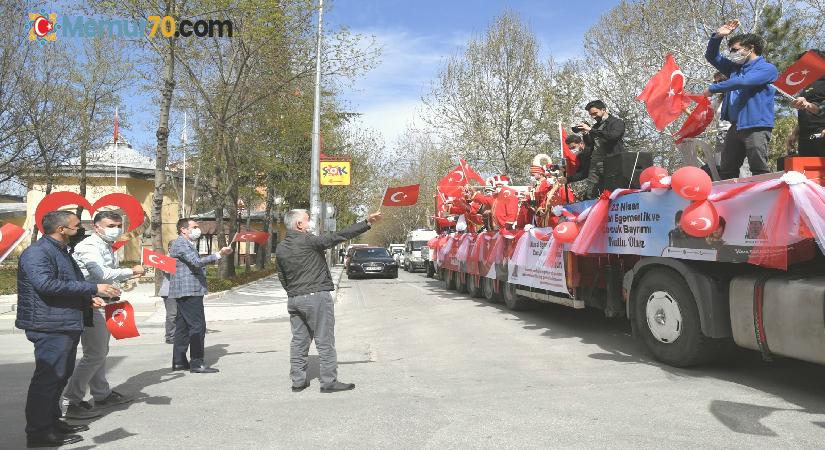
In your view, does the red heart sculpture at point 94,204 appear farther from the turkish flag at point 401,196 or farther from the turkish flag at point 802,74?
the turkish flag at point 802,74

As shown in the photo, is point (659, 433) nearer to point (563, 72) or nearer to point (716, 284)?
point (716, 284)

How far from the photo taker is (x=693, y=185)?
19.2 feet

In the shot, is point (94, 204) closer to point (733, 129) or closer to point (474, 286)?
point (733, 129)

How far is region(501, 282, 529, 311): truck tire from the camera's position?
12.3 metres

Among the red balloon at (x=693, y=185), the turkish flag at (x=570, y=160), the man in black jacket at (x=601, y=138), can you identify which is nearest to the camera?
the red balloon at (x=693, y=185)

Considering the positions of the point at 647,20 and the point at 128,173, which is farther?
the point at 128,173

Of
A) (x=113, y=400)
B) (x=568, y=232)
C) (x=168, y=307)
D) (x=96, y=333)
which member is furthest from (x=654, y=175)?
(x=168, y=307)

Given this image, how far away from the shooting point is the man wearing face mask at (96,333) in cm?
550

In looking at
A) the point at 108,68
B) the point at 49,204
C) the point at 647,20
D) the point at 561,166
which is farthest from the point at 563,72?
the point at 49,204

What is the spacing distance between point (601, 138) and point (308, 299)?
4992 mm

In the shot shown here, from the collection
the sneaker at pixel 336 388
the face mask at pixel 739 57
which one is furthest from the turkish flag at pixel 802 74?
the sneaker at pixel 336 388

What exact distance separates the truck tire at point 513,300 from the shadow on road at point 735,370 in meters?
0.98

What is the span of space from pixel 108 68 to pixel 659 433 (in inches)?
1189

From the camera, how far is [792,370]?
6.62 m
